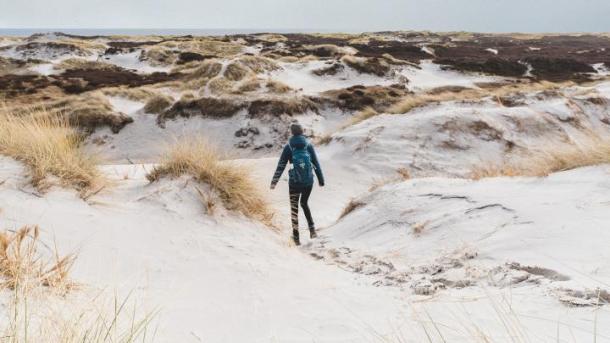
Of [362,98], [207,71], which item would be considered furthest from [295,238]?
[207,71]

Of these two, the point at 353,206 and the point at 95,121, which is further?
the point at 95,121

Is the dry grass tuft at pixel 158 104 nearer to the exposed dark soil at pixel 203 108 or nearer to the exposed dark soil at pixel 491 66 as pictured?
the exposed dark soil at pixel 203 108

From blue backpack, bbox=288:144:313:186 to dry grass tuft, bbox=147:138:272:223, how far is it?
2.15 ft

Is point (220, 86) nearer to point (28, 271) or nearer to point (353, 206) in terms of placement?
point (353, 206)

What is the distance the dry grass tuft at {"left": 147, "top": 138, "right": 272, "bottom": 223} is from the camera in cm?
607

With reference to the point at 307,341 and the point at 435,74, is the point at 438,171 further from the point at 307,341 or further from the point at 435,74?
the point at 435,74

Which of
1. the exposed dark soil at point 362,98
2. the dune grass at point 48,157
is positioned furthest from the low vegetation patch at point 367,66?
the dune grass at point 48,157

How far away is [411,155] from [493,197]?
7365mm

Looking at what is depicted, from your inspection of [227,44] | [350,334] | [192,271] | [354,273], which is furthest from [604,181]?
[227,44]

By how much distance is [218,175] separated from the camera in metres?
6.16

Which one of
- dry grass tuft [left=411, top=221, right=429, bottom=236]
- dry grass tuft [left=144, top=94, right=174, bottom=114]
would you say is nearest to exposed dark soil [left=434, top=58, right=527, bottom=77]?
dry grass tuft [left=144, top=94, right=174, bottom=114]

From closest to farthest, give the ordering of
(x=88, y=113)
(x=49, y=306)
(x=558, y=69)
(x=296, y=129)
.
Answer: (x=49, y=306)
(x=296, y=129)
(x=88, y=113)
(x=558, y=69)

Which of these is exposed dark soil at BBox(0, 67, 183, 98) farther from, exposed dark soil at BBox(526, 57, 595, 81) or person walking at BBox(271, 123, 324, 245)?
exposed dark soil at BBox(526, 57, 595, 81)

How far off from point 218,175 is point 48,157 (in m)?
2.10
